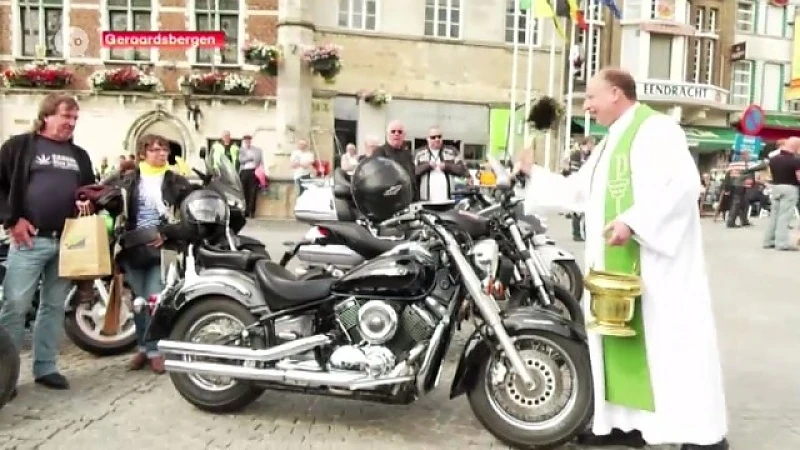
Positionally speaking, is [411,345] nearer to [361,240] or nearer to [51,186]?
[361,240]

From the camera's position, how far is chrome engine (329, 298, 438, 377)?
461 centimetres

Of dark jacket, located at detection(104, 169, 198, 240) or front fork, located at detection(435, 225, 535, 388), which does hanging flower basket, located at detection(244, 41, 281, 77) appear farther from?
front fork, located at detection(435, 225, 535, 388)

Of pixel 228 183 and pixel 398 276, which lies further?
pixel 228 183

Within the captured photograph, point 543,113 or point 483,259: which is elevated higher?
point 543,113

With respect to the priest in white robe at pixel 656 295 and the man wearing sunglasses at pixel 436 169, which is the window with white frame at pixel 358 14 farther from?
the priest in white robe at pixel 656 295

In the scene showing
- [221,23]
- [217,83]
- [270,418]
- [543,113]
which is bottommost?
[270,418]

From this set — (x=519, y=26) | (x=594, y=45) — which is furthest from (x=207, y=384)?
(x=594, y=45)

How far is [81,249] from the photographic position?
541 cm

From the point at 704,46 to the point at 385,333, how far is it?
37427 mm

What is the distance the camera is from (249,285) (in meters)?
5.14

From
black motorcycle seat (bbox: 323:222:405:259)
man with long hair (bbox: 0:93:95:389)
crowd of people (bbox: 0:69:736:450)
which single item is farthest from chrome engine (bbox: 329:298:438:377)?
man with long hair (bbox: 0:93:95:389)

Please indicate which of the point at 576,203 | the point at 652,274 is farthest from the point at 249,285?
the point at 652,274

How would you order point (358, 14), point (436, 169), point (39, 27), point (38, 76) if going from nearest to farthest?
point (436, 169) < point (38, 76) < point (39, 27) < point (358, 14)

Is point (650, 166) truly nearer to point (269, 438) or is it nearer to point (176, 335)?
point (269, 438)
